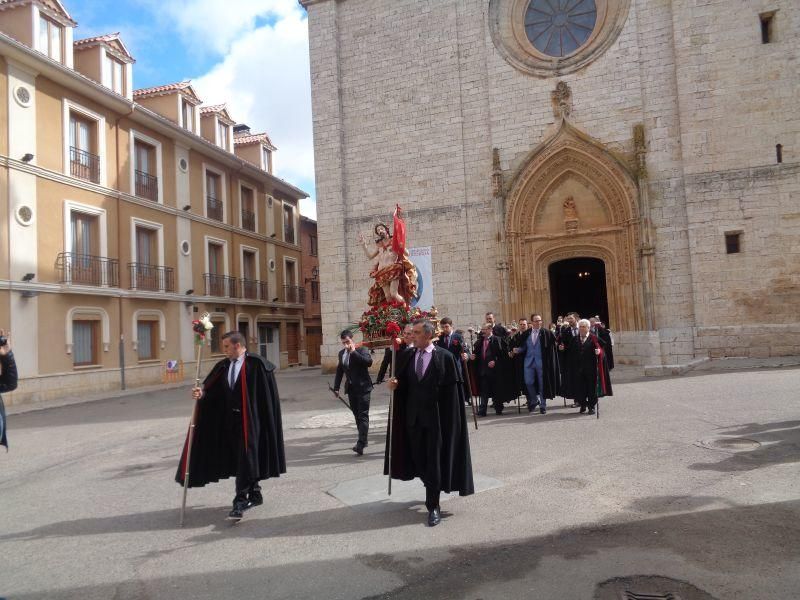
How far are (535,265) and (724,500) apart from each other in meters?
13.9

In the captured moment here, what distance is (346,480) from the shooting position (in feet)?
21.1

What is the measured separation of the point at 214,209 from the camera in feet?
84.3

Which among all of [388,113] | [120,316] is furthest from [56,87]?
[388,113]

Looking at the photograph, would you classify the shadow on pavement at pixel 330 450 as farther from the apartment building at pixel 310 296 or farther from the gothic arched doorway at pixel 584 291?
the apartment building at pixel 310 296

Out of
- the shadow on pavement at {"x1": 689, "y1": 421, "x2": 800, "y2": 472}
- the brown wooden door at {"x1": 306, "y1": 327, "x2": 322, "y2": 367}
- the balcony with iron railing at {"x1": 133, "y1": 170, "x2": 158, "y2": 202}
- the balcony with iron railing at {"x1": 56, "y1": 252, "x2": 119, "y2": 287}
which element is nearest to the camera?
the shadow on pavement at {"x1": 689, "y1": 421, "x2": 800, "y2": 472}

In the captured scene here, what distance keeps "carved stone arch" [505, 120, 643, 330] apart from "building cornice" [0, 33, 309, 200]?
13.0 m

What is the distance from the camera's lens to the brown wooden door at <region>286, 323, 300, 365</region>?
103 feet

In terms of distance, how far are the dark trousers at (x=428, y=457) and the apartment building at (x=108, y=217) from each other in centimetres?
1511

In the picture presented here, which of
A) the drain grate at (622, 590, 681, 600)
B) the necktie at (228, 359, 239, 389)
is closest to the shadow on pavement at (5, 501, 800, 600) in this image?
the drain grate at (622, 590, 681, 600)

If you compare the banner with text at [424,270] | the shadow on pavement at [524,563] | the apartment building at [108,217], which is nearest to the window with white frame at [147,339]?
the apartment building at [108,217]

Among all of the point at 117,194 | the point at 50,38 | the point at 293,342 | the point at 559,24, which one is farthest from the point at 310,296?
the point at 559,24

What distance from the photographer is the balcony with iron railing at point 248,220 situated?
27844 millimetres

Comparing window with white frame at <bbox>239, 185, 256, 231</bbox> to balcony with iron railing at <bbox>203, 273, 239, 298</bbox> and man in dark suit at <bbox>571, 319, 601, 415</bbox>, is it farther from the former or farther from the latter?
man in dark suit at <bbox>571, 319, 601, 415</bbox>

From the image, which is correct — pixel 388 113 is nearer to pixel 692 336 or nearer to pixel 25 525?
pixel 692 336
